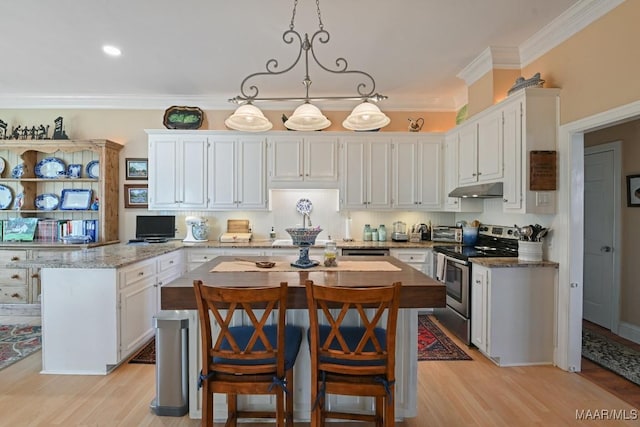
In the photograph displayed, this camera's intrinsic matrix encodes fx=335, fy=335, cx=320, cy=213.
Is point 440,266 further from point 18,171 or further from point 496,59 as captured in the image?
point 18,171

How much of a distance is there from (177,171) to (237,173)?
2.64 ft

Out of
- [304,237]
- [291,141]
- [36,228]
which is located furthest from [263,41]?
[36,228]

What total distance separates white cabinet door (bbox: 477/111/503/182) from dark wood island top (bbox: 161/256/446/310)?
1.77m

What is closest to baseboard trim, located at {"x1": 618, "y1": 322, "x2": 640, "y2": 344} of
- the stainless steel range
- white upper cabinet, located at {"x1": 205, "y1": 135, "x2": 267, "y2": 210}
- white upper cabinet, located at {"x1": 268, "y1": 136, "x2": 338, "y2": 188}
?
the stainless steel range

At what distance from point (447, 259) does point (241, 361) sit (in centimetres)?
278

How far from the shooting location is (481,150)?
12.0ft

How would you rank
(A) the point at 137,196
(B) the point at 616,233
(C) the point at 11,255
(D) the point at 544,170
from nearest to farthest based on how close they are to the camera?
(D) the point at 544,170, (B) the point at 616,233, (C) the point at 11,255, (A) the point at 137,196

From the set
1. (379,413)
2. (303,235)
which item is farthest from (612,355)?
(303,235)

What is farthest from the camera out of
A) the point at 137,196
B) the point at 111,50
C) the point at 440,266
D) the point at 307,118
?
the point at 137,196

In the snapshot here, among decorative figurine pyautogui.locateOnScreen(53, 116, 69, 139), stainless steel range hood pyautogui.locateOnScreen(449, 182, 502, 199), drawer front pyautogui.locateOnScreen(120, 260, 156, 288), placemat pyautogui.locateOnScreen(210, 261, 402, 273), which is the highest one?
decorative figurine pyautogui.locateOnScreen(53, 116, 69, 139)

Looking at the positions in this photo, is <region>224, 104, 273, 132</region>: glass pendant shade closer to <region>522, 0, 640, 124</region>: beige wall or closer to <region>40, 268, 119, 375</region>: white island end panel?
<region>40, 268, 119, 375</region>: white island end panel

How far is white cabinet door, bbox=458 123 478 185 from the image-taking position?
12.4 ft

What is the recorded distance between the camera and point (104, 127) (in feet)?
15.7

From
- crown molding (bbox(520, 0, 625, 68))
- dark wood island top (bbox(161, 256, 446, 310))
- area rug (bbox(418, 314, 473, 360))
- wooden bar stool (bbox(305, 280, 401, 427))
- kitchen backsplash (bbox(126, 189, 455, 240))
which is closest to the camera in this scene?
wooden bar stool (bbox(305, 280, 401, 427))
